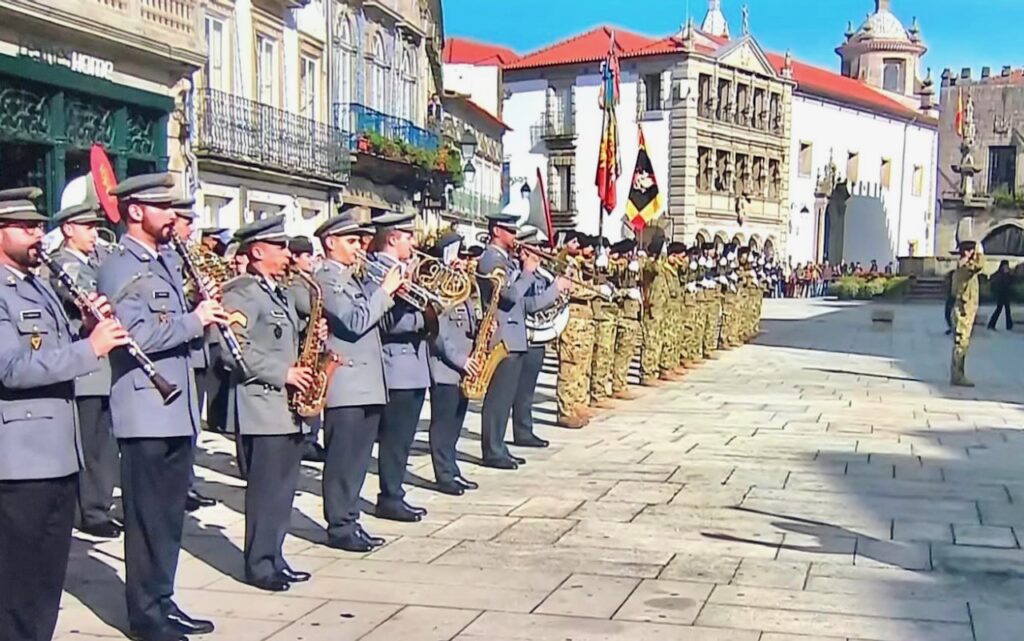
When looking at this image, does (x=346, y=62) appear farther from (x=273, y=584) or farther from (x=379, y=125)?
(x=273, y=584)

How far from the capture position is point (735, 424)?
42.0 feet

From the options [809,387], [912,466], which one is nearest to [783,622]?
[912,466]

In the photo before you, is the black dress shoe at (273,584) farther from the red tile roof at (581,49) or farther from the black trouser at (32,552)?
the red tile roof at (581,49)

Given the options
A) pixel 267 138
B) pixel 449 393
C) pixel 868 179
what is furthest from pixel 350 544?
pixel 868 179

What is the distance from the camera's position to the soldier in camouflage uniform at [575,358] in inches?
472

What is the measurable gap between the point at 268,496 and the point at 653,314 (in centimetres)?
1013

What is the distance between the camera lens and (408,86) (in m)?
28.2

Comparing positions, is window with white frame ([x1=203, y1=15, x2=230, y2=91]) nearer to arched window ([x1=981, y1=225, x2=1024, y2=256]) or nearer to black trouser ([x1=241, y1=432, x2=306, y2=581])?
black trouser ([x1=241, y1=432, x2=306, y2=581])

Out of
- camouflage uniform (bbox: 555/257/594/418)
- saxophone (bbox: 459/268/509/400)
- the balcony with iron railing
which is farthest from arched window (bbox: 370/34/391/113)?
saxophone (bbox: 459/268/509/400)

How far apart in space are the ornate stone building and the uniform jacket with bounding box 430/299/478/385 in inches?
257

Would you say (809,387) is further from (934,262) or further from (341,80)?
(934,262)

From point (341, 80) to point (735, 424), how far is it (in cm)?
1377

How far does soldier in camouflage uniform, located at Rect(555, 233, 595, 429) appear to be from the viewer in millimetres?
12000

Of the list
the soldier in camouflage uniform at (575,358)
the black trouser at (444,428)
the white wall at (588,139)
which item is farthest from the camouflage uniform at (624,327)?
the white wall at (588,139)
